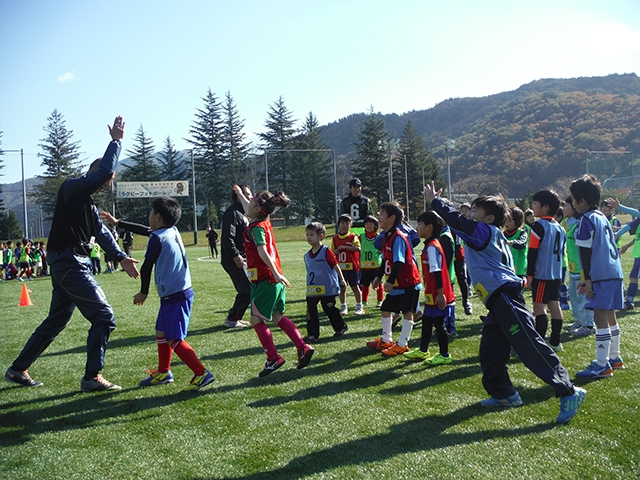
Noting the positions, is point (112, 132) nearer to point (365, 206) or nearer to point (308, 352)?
point (308, 352)

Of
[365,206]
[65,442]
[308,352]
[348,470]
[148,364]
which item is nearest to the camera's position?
[348,470]

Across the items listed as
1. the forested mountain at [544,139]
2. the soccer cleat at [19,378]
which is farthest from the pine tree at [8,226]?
the soccer cleat at [19,378]

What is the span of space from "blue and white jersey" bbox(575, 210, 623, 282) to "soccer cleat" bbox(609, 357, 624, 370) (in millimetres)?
926

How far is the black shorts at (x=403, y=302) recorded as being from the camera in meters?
6.33

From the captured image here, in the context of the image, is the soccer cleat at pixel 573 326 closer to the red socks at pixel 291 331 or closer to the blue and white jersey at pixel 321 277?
the blue and white jersey at pixel 321 277

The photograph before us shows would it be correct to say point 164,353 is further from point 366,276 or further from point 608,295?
point 366,276

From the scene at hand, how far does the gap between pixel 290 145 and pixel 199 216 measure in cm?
1797

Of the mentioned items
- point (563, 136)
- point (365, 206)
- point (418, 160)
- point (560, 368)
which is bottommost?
point (560, 368)

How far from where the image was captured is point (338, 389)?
5070 mm

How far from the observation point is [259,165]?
7225cm

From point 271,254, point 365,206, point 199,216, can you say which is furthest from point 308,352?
point 199,216

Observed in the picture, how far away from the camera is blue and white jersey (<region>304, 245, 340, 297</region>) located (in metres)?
7.36

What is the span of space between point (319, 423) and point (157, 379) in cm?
215

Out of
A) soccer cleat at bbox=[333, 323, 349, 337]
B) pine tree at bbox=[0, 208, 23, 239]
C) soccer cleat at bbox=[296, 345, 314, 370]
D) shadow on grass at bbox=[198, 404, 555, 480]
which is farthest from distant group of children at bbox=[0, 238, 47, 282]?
pine tree at bbox=[0, 208, 23, 239]
